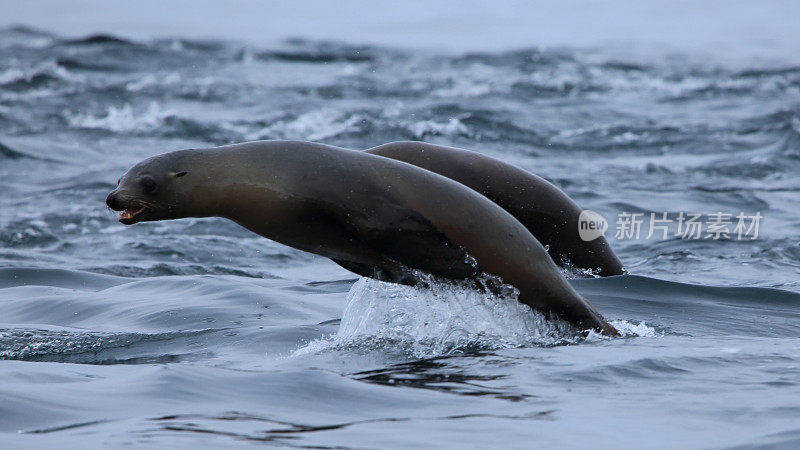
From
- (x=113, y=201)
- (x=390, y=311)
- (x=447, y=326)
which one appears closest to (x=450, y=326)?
(x=447, y=326)

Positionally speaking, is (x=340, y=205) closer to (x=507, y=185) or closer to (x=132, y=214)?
(x=132, y=214)

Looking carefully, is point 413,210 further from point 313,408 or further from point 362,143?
point 362,143

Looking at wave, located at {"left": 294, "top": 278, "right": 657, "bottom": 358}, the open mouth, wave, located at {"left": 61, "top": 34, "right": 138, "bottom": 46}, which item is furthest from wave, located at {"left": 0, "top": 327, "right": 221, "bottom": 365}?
wave, located at {"left": 61, "top": 34, "right": 138, "bottom": 46}

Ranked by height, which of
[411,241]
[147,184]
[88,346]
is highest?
[147,184]

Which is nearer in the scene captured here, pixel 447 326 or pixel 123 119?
pixel 447 326

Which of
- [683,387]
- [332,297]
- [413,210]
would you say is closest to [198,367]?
[413,210]

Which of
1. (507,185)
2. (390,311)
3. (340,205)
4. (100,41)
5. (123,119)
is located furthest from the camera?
(100,41)

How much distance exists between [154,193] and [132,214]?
13 centimetres

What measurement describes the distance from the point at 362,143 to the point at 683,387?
454 inches

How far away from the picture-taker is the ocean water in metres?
4.34

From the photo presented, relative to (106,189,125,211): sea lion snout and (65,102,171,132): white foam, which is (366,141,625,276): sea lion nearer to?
(106,189,125,211): sea lion snout

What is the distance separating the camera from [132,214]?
16.7ft

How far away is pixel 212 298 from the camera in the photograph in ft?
24.2

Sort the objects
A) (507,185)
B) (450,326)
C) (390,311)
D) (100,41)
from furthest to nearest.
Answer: (100,41)
(390,311)
(507,185)
(450,326)
